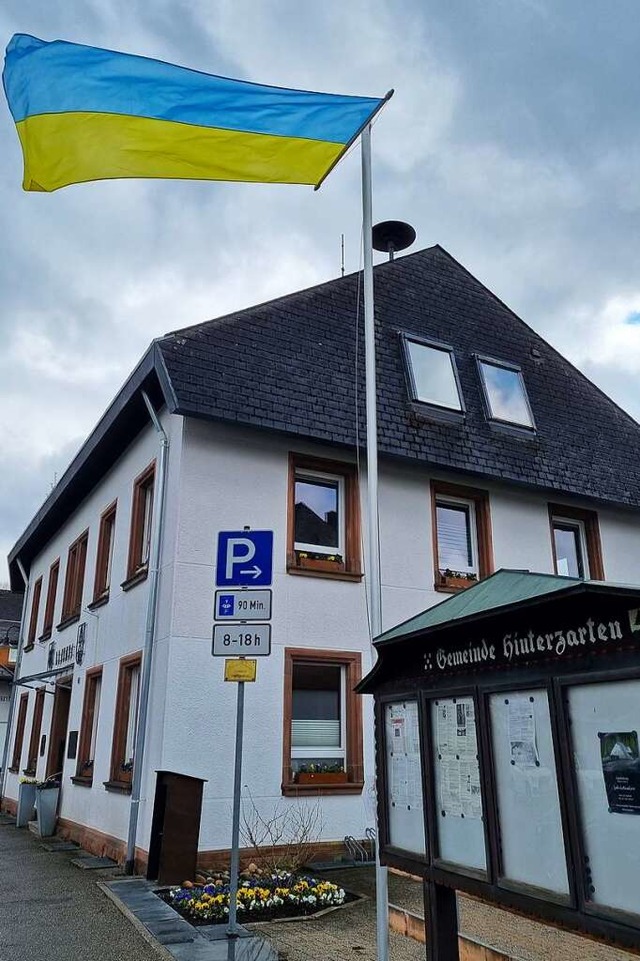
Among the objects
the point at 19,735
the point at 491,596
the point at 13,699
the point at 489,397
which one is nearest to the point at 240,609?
the point at 491,596

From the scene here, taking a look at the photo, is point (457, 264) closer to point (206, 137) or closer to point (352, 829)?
point (206, 137)

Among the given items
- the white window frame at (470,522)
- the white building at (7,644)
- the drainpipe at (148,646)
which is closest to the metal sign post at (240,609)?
the drainpipe at (148,646)

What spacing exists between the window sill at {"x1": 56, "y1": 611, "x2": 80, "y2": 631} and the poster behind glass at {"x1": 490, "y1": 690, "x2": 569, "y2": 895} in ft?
43.5

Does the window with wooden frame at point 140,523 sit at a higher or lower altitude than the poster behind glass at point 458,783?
higher

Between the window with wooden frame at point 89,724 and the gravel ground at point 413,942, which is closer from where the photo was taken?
the gravel ground at point 413,942

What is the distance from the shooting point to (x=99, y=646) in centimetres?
1408

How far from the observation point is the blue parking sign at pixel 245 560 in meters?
6.71

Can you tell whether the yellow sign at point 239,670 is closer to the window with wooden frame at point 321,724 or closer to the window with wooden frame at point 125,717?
the window with wooden frame at point 321,724

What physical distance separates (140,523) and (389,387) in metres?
4.67

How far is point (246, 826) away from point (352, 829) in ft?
5.18

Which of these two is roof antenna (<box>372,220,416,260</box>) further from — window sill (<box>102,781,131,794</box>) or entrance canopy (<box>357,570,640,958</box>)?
entrance canopy (<box>357,570,640,958</box>)

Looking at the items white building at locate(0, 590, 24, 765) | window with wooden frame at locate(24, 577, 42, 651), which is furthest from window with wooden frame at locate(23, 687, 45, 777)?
white building at locate(0, 590, 24, 765)

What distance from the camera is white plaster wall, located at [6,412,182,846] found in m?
10.9

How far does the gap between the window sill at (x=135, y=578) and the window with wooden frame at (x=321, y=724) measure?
8.16 ft
